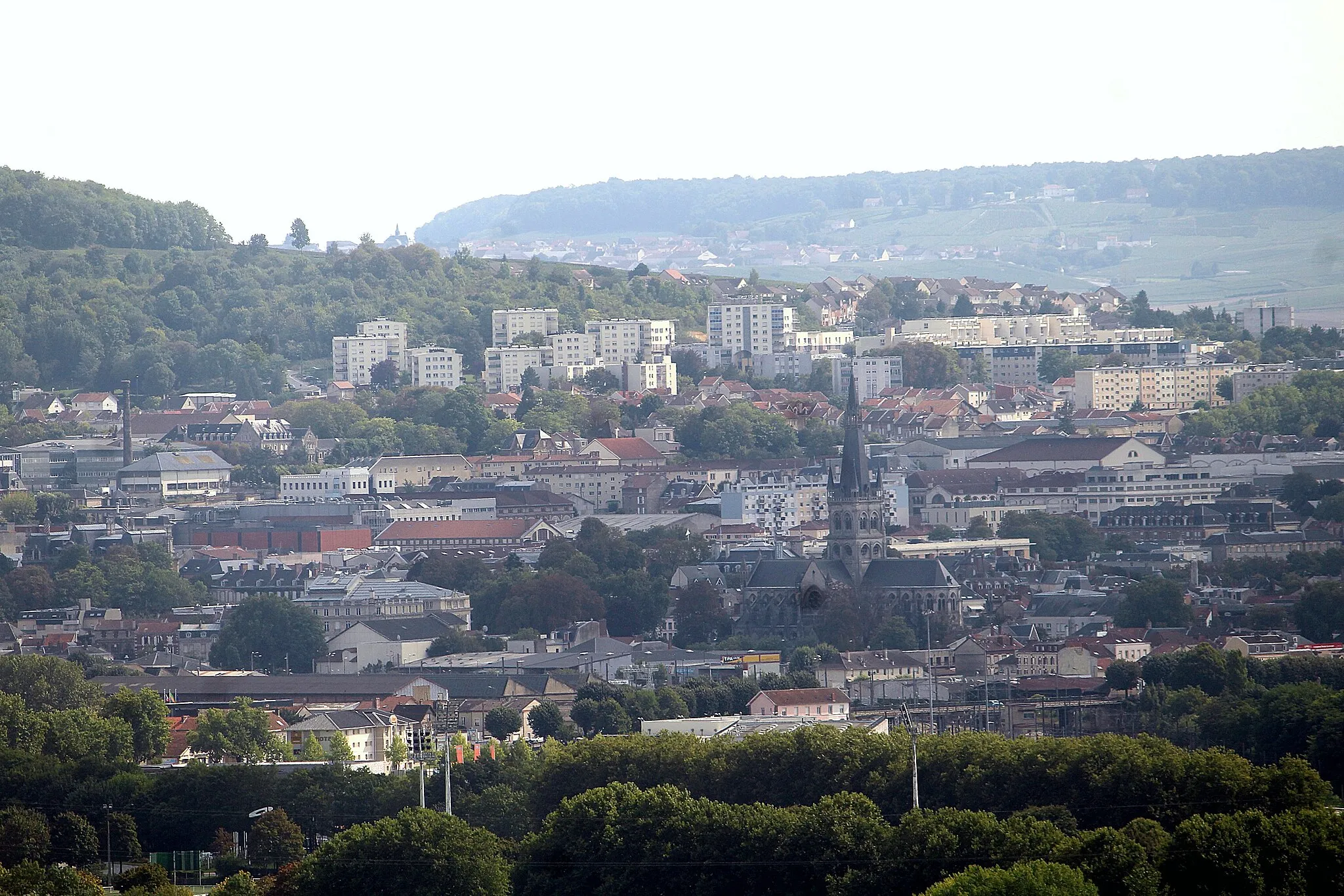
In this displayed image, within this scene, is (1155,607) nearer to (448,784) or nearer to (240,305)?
(448,784)

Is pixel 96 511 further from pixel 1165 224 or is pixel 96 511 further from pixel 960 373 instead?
pixel 1165 224

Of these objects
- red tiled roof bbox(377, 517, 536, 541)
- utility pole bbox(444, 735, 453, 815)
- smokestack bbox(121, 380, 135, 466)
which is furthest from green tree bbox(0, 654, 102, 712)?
smokestack bbox(121, 380, 135, 466)

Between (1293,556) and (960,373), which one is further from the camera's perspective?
(960,373)

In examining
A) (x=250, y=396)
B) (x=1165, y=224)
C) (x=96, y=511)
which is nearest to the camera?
(x=96, y=511)

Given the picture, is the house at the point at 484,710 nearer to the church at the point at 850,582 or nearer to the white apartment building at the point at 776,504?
the church at the point at 850,582

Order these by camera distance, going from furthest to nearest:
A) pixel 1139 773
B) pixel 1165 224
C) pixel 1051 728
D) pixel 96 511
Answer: pixel 1165 224 < pixel 96 511 < pixel 1051 728 < pixel 1139 773

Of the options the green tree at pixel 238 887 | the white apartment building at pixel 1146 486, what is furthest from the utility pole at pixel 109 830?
the white apartment building at pixel 1146 486

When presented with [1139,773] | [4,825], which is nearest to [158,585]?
[4,825]
